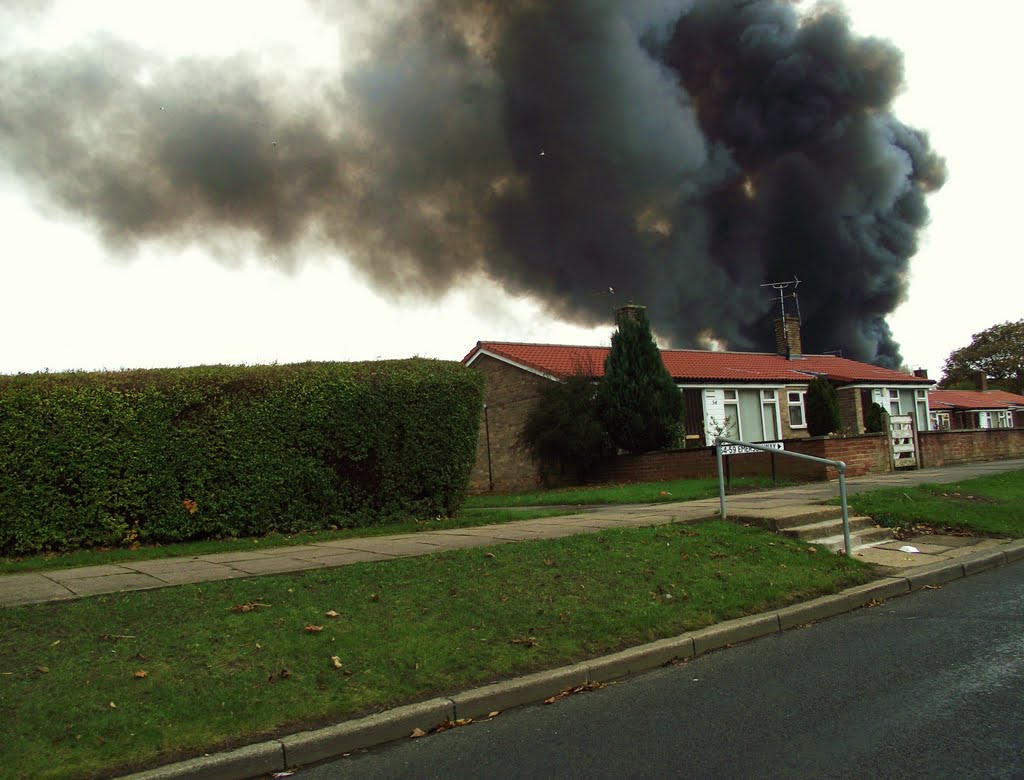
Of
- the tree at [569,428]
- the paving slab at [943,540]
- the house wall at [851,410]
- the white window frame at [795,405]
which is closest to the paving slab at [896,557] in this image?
the paving slab at [943,540]

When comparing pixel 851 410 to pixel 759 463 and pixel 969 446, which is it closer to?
pixel 969 446

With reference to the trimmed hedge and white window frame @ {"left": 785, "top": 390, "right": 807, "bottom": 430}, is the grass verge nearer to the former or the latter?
the trimmed hedge

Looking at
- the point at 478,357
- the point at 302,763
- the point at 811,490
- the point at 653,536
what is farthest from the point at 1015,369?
the point at 302,763

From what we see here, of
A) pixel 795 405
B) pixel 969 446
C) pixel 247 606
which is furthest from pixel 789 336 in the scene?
pixel 247 606

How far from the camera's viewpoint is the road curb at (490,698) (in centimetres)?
432

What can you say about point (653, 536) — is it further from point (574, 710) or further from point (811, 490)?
point (811, 490)

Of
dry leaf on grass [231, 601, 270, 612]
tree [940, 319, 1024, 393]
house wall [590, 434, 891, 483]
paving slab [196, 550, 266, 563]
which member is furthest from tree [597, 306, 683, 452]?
tree [940, 319, 1024, 393]

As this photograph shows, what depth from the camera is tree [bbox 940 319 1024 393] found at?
3231 inches

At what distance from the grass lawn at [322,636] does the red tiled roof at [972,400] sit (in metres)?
56.1

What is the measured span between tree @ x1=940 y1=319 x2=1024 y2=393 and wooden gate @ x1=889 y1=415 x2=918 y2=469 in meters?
66.9

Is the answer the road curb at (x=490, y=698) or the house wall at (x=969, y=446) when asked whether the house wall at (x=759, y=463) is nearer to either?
the house wall at (x=969, y=446)

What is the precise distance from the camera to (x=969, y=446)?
27234 millimetres

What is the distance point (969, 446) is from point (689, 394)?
928 cm

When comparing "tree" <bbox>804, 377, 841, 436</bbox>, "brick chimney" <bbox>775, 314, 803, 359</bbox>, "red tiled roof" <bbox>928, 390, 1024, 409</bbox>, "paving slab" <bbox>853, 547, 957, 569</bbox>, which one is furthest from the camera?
"red tiled roof" <bbox>928, 390, 1024, 409</bbox>
